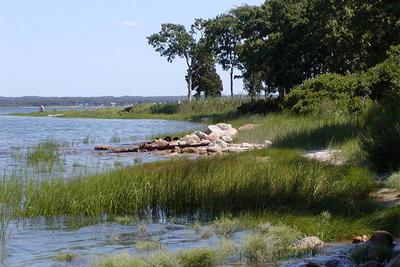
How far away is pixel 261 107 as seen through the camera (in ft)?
152

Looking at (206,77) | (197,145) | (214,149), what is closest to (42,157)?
(214,149)

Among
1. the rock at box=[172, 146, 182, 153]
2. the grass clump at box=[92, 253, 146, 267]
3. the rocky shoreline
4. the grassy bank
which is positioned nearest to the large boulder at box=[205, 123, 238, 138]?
the rock at box=[172, 146, 182, 153]

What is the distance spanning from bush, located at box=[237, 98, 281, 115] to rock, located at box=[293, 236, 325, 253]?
32.8 m

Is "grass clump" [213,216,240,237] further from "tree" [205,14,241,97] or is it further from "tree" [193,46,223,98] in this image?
"tree" [193,46,223,98]

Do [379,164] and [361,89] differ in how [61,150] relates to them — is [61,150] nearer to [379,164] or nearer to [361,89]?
[361,89]

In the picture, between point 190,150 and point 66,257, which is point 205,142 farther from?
point 66,257

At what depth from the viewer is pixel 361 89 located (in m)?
29.9

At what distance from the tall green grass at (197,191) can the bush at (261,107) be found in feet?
96.0

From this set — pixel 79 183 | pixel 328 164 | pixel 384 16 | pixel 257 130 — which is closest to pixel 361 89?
pixel 257 130

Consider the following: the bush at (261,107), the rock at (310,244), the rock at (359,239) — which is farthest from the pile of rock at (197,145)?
the rock at (310,244)

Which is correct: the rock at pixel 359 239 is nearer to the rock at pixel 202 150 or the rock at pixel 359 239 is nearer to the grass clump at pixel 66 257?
the grass clump at pixel 66 257

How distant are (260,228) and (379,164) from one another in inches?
234

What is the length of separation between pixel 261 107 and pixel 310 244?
1474 inches

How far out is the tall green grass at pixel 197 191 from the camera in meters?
12.0
